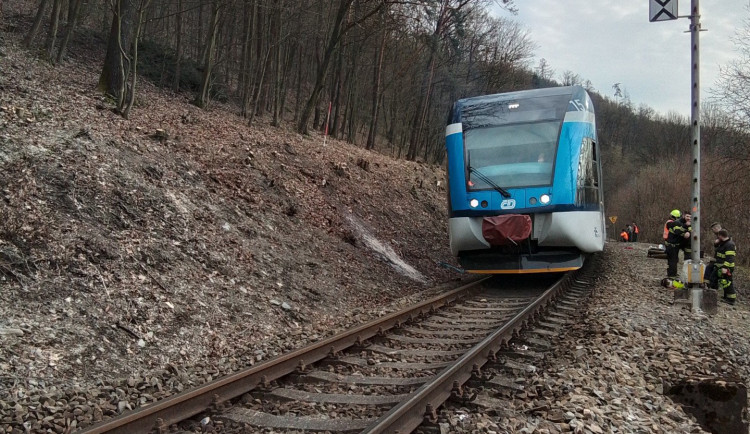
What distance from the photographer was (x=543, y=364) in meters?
5.32

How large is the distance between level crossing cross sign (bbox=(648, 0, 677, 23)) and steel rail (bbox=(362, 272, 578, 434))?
5.79 meters

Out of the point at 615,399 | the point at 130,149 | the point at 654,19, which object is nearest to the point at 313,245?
the point at 130,149

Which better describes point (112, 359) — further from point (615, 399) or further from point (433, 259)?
point (433, 259)

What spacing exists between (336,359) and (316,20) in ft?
66.8

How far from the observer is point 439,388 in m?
4.45

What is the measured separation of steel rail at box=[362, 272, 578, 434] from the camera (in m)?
3.73

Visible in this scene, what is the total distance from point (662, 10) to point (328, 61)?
11.0 m

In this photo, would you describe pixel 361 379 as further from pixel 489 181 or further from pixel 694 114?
pixel 694 114

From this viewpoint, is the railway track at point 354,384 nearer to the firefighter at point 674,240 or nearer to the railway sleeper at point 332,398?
the railway sleeper at point 332,398

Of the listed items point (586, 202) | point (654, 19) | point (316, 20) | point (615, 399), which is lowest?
point (615, 399)

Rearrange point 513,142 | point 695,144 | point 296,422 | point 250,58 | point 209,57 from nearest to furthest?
point 296,422
point 695,144
point 513,142
point 209,57
point 250,58

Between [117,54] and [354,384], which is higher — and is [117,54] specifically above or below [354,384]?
above

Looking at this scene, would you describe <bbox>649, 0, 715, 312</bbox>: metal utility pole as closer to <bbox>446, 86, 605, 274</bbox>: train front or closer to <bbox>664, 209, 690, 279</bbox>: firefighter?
<bbox>446, 86, 605, 274</bbox>: train front

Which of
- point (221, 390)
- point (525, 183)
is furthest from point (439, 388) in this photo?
point (525, 183)
